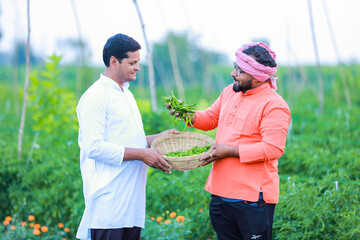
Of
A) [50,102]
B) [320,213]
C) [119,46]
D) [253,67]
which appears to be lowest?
[320,213]

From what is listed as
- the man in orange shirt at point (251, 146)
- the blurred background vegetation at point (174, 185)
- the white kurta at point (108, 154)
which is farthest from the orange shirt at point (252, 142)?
the blurred background vegetation at point (174, 185)

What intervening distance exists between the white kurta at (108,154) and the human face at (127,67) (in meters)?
0.07

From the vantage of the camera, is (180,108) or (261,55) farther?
(180,108)

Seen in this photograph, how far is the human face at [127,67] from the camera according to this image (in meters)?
2.35

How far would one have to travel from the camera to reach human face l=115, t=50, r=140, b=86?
235 cm

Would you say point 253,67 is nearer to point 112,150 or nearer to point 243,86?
point 243,86

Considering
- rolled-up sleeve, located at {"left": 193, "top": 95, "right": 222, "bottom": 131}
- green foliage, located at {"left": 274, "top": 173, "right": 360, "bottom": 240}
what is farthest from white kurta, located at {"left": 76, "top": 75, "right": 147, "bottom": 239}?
green foliage, located at {"left": 274, "top": 173, "right": 360, "bottom": 240}

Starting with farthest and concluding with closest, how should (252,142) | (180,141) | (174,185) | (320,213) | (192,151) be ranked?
(174,185), (320,213), (180,141), (192,151), (252,142)

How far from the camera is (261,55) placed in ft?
7.48

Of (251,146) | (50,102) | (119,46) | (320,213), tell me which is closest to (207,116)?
(251,146)

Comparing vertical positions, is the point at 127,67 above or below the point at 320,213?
above

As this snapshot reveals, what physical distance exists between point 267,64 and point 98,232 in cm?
151

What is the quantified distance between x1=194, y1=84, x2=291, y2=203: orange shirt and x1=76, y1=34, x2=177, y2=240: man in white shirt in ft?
1.34

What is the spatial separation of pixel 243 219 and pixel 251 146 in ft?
1.55
